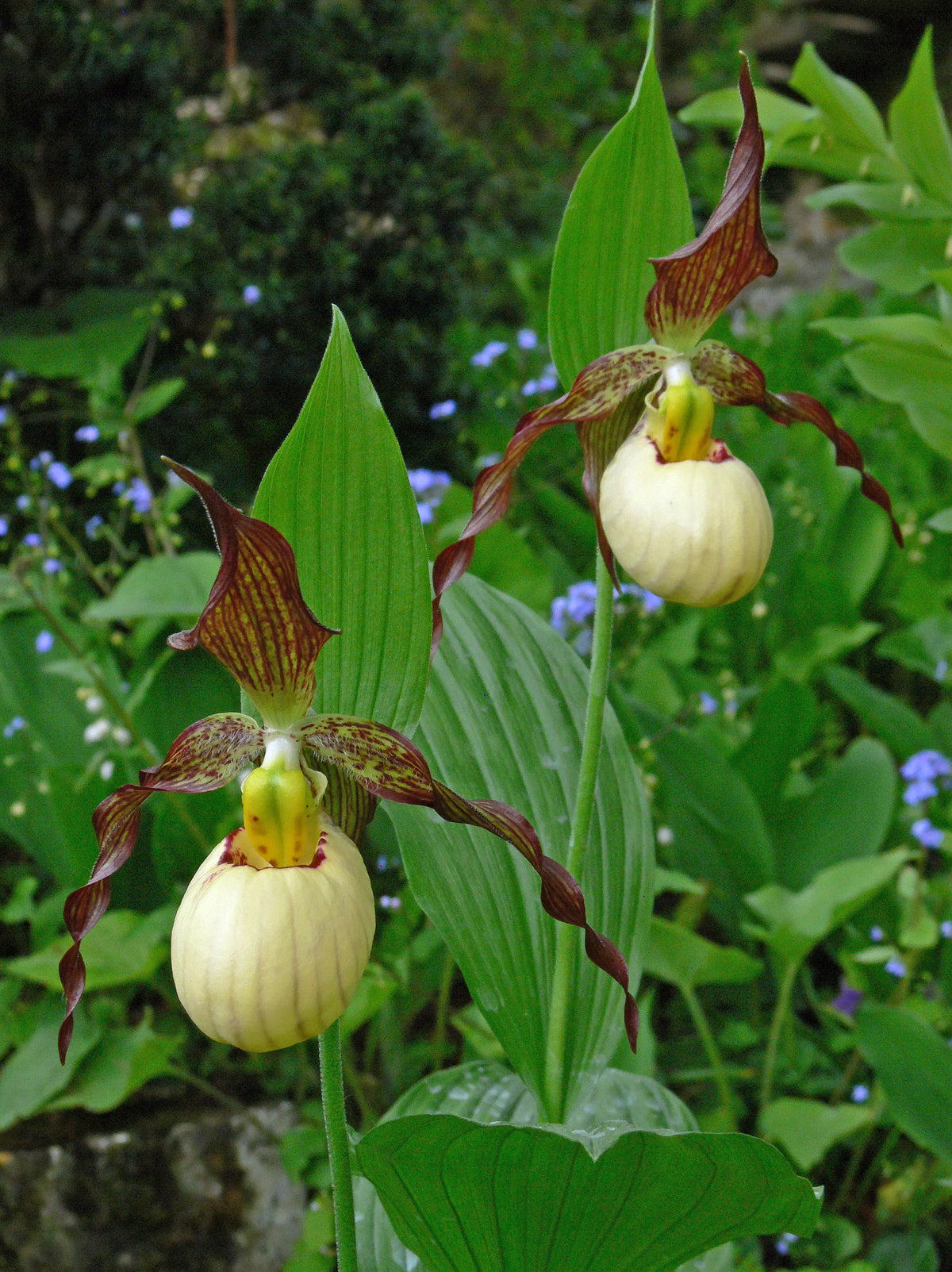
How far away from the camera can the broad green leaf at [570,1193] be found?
671mm

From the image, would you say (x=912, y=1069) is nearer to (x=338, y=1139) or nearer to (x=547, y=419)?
(x=338, y=1139)

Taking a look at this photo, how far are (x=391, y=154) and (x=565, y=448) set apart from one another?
2.51ft

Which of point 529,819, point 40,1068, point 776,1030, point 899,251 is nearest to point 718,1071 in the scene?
point 776,1030

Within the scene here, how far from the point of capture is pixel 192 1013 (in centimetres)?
64

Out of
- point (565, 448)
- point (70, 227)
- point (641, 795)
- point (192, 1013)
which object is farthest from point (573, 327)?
point (70, 227)

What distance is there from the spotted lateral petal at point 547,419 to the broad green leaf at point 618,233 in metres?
0.05

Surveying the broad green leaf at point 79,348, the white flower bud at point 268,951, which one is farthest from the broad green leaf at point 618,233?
the broad green leaf at point 79,348

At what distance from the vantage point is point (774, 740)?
157cm

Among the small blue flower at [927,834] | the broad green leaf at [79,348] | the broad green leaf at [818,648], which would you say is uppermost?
the broad green leaf at [79,348]

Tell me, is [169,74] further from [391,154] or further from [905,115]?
[905,115]

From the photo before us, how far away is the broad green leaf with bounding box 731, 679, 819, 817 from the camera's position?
61.3 inches

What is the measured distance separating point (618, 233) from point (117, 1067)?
1.11 meters

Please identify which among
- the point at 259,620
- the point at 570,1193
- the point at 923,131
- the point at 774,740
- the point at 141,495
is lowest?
the point at 774,740

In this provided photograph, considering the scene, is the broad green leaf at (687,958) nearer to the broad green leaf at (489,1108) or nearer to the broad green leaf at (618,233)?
the broad green leaf at (489,1108)
